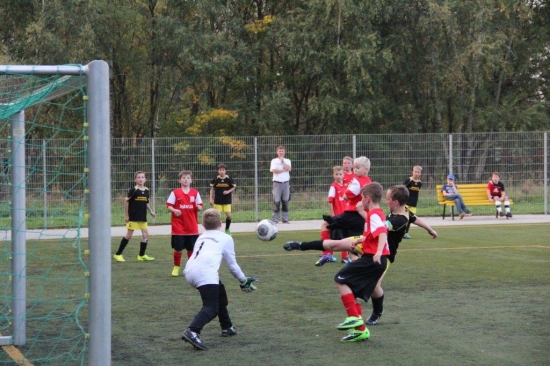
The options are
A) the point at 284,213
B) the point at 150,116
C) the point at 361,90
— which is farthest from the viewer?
the point at 150,116

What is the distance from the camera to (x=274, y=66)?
123 ft

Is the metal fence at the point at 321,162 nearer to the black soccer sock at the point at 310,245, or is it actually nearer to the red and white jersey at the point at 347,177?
the red and white jersey at the point at 347,177

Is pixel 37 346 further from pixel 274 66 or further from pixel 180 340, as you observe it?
pixel 274 66

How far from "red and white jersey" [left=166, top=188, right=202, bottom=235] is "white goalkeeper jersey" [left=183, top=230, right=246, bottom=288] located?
4.64 meters

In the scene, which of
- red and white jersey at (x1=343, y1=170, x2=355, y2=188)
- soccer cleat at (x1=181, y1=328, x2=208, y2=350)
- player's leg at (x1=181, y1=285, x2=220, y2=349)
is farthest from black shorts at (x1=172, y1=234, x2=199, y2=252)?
soccer cleat at (x1=181, y1=328, x2=208, y2=350)

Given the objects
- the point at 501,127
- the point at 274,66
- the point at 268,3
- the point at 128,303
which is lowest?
the point at 128,303

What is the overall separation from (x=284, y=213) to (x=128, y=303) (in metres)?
11.9

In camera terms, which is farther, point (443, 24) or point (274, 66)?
point (274, 66)

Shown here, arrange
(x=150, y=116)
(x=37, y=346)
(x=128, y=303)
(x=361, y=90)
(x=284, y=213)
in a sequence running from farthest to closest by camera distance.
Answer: (x=150, y=116)
(x=361, y=90)
(x=284, y=213)
(x=128, y=303)
(x=37, y=346)

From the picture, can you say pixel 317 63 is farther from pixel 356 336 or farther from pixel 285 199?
pixel 356 336

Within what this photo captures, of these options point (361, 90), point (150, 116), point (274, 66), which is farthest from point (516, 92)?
point (150, 116)

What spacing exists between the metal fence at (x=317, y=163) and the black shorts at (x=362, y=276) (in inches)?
523

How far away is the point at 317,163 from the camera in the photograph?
23.1 meters

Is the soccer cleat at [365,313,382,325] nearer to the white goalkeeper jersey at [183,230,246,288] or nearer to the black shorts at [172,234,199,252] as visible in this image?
the white goalkeeper jersey at [183,230,246,288]
